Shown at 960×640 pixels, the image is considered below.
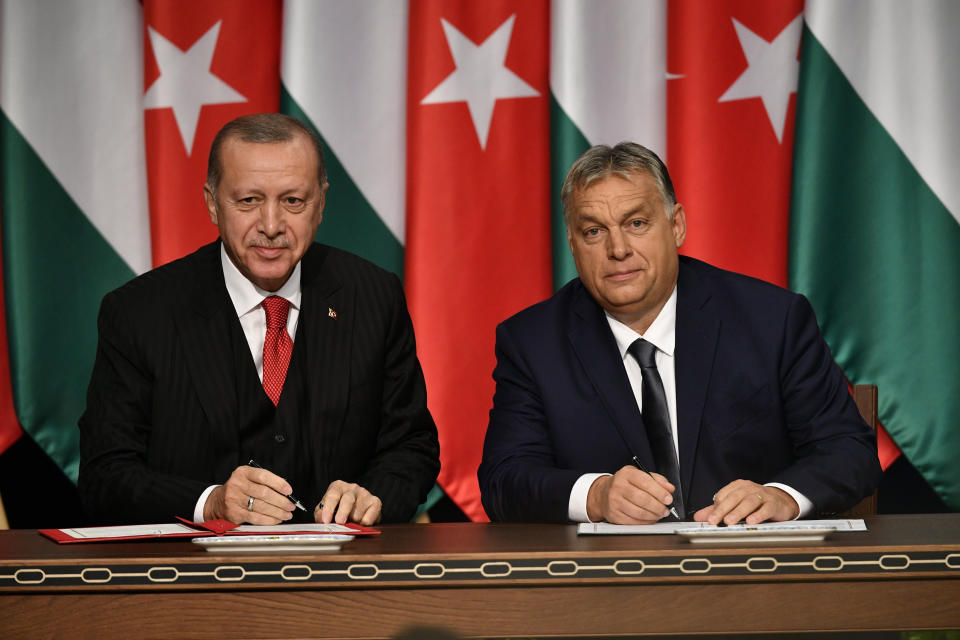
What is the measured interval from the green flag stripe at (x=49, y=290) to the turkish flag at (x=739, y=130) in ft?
6.86

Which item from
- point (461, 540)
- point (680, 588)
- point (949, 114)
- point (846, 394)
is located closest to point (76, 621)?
point (461, 540)

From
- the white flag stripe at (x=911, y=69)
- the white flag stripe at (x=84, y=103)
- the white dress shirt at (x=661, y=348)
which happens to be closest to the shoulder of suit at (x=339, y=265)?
the white dress shirt at (x=661, y=348)

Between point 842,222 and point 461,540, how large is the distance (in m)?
2.15

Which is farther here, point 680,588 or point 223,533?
point 223,533

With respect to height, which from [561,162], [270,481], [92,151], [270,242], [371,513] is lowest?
[371,513]

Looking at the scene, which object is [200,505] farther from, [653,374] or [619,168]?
[619,168]

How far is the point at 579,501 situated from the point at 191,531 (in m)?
0.82

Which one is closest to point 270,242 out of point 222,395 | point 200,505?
point 222,395

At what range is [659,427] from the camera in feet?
8.35

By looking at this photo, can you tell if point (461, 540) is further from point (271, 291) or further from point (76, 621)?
point (271, 291)

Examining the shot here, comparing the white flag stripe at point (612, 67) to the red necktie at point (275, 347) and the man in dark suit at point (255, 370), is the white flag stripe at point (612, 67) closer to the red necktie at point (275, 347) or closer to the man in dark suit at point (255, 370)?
the man in dark suit at point (255, 370)

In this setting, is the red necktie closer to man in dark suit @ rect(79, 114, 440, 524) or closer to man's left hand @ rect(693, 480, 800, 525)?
man in dark suit @ rect(79, 114, 440, 524)

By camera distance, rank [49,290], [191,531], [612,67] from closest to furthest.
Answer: [191,531]
[612,67]
[49,290]

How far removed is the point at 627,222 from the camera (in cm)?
262
